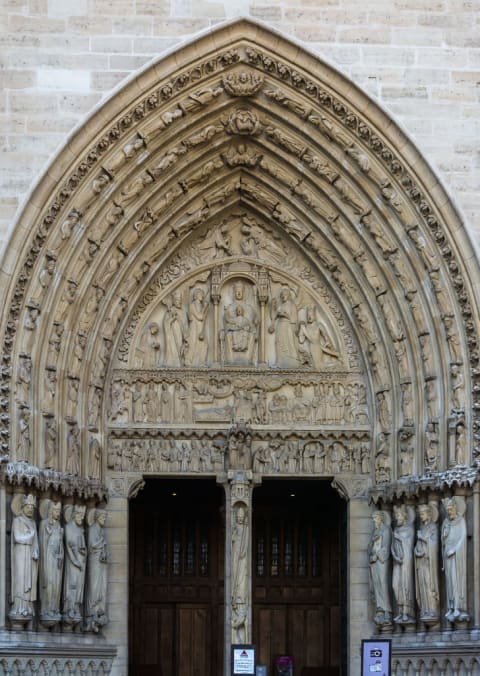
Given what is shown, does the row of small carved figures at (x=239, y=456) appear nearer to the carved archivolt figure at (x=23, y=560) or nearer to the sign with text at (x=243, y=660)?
the carved archivolt figure at (x=23, y=560)

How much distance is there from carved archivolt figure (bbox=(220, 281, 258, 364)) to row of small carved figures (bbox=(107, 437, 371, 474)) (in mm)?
940

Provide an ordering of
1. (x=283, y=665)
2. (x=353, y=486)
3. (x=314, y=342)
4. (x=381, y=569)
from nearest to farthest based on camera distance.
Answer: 1. (x=381, y=569)
2. (x=353, y=486)
3. (x=314, y=342)
4. (x=283, y=665)

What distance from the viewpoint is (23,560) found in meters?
17.1

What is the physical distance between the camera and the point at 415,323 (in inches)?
717

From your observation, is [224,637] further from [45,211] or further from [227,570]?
[45,211]

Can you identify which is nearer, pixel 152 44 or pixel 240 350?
pixel 152 44

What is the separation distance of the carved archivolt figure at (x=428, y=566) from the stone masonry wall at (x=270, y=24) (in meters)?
2.90

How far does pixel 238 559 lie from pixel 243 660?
1873mm

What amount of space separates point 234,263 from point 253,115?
174 centimetres

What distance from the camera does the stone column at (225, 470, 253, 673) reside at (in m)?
18.2

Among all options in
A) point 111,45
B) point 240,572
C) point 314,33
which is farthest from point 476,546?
point 111,45

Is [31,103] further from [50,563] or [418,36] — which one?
[50,563]

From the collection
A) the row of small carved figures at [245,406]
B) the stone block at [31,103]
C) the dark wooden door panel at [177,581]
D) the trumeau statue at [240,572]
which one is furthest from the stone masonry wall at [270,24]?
the dark wooden door panel at [177,581]

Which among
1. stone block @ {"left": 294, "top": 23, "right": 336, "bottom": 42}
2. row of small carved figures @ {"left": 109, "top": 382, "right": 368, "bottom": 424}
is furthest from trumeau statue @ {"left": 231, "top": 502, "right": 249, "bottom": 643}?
stone block @ {"left": 294, "top": 23, "right": 336, "bottom": 42}
